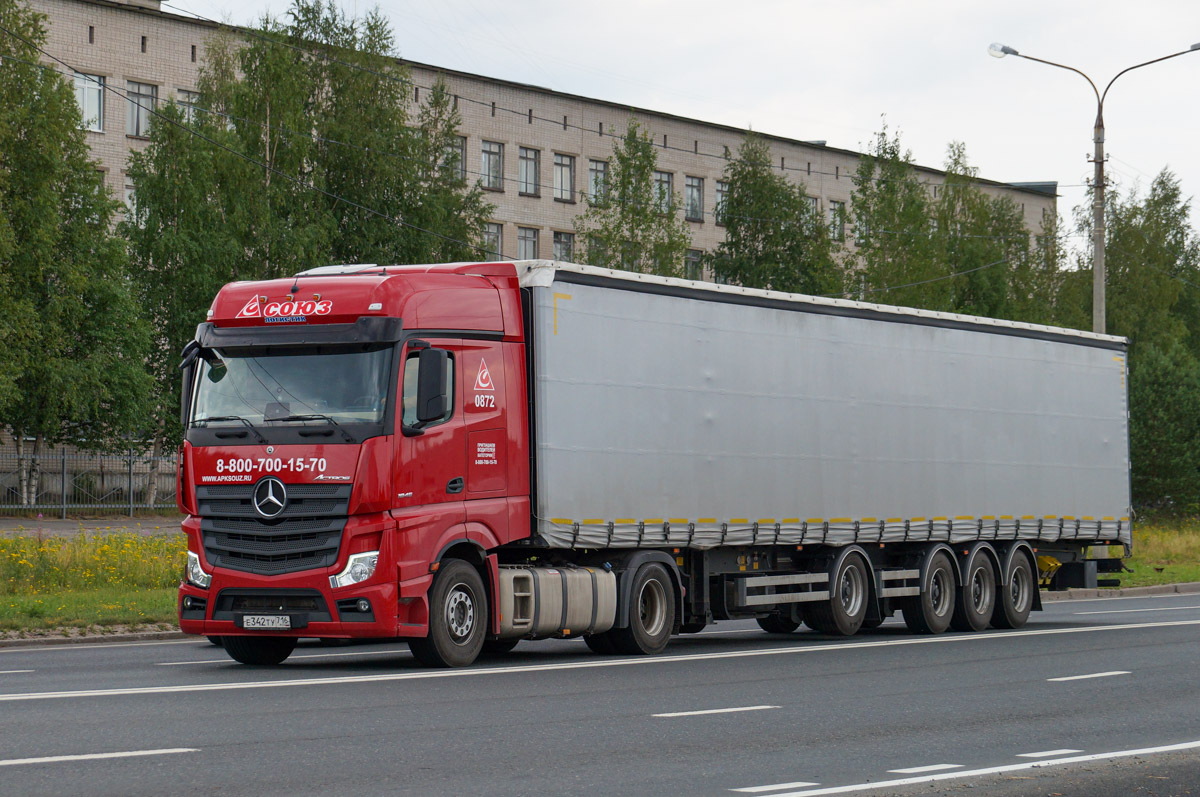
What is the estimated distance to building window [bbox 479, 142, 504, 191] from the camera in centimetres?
6981

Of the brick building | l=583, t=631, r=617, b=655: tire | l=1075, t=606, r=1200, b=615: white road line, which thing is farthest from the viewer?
the brick building

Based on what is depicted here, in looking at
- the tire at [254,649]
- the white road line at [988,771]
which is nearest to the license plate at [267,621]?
the tire at [254,649]

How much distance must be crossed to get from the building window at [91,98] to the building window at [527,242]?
60.2ft

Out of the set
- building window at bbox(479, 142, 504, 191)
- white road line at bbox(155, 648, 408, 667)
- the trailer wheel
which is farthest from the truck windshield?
building window at bbox(479, 142, 504, 191)

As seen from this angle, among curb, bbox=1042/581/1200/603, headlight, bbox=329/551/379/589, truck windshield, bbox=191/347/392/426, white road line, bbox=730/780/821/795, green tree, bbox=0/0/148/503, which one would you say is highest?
green tree, bbox=0/0/148/503

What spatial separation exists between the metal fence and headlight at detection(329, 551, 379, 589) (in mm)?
35885

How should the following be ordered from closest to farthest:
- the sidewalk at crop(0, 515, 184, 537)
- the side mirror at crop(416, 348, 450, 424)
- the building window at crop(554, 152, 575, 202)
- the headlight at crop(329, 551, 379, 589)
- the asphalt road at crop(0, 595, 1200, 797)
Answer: the asphalt road at crop(0, 595, 1200, 797) < the headlight at crop(329, 551, 379, 589) < the side mirror at crop(416, 348, 450, 424) < the sidewalk at crop(0, 515, 184, 537) < the building window at crop(554, 152, 575, 202)

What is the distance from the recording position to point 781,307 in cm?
1917

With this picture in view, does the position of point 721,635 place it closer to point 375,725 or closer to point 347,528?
point 347,528

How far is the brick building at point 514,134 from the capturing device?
5931 centimetres

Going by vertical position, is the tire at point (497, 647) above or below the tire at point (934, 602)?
below

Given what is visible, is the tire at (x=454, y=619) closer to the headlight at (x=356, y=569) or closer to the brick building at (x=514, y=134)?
the headlight at (x=356, y=569)

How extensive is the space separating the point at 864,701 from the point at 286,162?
42887 millimetres

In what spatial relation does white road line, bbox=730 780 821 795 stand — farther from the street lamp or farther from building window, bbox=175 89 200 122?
building window, bbox=175 89 200 122
